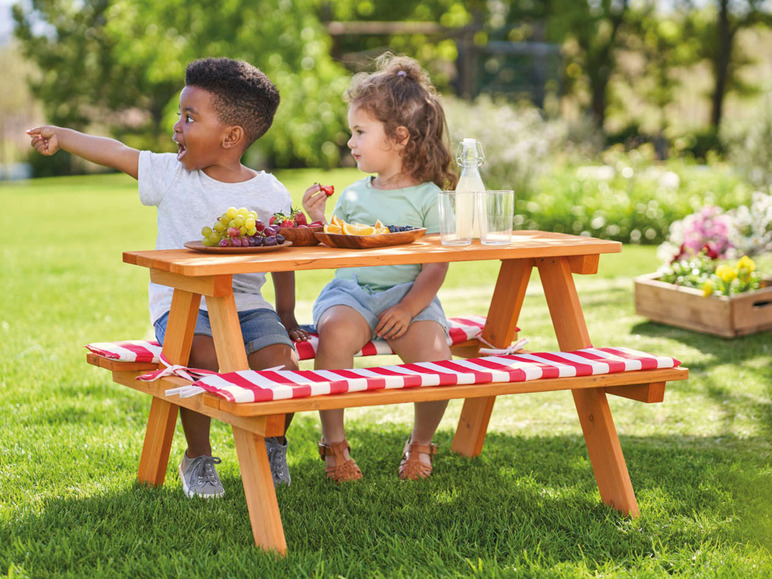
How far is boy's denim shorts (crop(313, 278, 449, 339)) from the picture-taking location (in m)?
3.36

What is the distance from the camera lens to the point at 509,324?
11.4 feet

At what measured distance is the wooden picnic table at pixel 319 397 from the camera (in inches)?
99.3

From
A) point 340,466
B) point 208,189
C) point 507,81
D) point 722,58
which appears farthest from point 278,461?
point 722,58

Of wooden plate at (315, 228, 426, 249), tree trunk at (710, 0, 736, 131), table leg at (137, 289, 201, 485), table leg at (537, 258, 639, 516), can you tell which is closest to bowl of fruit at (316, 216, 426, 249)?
wooden plate at (315, 228, 426, 249)

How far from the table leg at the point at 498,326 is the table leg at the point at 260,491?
3.86 feet

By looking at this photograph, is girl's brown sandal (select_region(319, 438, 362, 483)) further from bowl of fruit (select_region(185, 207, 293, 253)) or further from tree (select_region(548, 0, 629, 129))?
tree (select_region(548, 0, 629, 129))

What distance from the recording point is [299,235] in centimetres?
292

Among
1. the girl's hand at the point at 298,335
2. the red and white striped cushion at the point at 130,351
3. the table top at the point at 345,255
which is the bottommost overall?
the girl's hand at the point at 298,335

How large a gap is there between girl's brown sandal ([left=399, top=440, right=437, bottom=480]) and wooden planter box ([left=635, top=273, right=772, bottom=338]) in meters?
3.03

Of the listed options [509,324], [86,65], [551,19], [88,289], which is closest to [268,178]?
[509,324]

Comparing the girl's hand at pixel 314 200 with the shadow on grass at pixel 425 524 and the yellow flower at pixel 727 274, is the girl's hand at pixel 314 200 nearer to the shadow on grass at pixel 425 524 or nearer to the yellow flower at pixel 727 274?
the shadow on grass at pixel 425 524

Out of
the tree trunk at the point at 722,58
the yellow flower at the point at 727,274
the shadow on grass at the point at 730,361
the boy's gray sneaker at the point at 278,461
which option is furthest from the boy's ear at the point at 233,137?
the tree trunk at the point at 722,58

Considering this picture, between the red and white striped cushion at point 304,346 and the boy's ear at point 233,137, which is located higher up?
the boy's ear at point 233,137

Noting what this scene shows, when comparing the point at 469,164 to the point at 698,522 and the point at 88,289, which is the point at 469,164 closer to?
the point at 698,522
